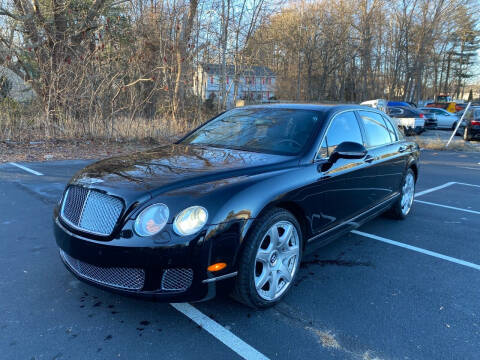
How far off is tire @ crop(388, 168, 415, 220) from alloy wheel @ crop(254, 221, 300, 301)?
2.77 m

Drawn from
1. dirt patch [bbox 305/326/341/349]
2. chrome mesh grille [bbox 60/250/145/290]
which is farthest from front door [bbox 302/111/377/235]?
chrome mesh grille [bbox 60/250/145/290]

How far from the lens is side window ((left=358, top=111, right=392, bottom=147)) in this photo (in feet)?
14.5

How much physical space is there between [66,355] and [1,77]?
1282 cm

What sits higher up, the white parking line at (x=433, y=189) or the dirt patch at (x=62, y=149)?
the dirt patch at (x=62, y=149)

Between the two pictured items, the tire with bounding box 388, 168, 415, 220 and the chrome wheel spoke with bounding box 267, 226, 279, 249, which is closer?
the chrome wheel spoke with bounding box 267, 226, 279, 249

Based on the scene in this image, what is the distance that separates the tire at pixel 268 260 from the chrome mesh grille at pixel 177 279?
0.37 meters

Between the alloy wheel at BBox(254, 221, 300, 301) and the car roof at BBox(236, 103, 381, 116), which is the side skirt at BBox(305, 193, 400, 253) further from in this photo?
the car roof at BBox(236, 103, 381, 116)

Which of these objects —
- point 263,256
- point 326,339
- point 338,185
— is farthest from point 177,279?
point 338,185

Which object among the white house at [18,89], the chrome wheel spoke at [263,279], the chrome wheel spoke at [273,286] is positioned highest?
the white house at [18,89]

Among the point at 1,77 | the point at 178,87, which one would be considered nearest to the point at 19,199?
the point at 1,77

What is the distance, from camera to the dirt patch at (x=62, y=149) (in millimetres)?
9250

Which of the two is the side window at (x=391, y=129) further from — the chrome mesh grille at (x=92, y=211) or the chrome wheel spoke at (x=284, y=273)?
the chrome mesh grille at (x=92, y=211)

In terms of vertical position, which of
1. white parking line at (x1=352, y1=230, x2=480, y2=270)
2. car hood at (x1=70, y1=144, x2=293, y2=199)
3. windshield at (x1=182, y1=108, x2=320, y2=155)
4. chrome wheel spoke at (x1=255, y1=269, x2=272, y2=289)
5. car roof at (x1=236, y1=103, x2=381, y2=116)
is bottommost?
white parking line at (x1=352, y1=230, x2=480, y2=270)

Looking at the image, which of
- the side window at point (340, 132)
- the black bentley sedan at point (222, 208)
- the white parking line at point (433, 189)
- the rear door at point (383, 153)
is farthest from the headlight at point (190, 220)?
the white parking line at point (433, 189)
